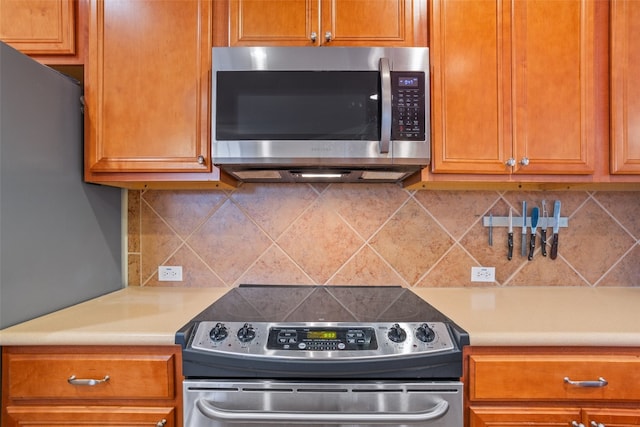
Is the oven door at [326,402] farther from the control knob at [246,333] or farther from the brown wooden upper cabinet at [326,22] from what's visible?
the brown wooden upper cabinet at [326,22]

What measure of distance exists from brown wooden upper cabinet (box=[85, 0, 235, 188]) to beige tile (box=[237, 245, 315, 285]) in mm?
556

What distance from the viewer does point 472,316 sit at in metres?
1.24

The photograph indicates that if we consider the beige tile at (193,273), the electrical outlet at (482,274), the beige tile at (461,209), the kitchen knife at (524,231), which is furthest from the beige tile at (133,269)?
the kitchen knife at (524,231)

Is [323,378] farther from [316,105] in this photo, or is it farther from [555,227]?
[555,227]

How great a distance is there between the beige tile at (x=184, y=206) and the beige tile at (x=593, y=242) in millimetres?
1652

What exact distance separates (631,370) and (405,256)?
0.86 meters

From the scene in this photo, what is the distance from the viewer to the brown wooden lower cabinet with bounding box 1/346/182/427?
1059 millimetres

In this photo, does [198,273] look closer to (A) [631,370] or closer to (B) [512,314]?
(B) [512,314]

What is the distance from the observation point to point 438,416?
40.2 inches

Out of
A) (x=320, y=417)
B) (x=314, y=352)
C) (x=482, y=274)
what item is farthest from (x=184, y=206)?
(x=482, y=274)

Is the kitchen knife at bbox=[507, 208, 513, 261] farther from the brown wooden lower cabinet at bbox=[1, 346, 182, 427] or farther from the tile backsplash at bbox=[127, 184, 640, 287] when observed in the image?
the brown wooden lower cabinet at bbox=[1, 346, 182, 427]

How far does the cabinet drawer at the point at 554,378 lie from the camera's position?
3.47 feet

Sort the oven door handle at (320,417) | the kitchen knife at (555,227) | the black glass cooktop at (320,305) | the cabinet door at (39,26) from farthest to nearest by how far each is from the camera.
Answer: the kitchen knife at (555,227), the cabinet door at (39,26), the black glass cooktop at (320,305), the oven door handle at (320,417)

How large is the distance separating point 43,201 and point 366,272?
129 centimetres
